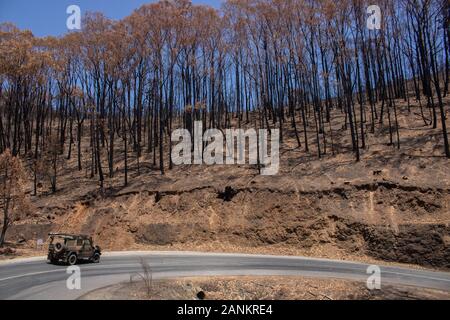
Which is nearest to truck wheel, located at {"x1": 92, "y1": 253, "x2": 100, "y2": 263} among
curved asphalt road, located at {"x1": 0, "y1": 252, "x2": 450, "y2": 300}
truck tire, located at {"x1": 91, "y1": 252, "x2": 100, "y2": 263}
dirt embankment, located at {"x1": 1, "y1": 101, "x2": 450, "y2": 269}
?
truck tire, located at {"x1": 91, "y1": 252, "x2": 100, "y2": 263}

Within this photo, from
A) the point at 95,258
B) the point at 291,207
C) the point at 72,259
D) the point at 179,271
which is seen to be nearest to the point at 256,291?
the point at 179,271

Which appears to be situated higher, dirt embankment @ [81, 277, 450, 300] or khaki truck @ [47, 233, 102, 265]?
khaki truck @ [47, 233, 102, 265]

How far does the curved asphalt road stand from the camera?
13.8 m

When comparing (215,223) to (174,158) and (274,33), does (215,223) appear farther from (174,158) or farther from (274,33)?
(274,33)

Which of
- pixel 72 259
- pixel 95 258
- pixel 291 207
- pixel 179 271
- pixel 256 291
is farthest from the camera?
pixel 291 207

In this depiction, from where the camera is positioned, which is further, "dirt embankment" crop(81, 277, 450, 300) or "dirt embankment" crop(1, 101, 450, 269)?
"dirt embankment" crop(1, 101, 450, 269)

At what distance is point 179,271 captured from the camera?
18219mm

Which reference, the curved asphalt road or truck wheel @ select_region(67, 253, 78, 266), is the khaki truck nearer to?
truck wheel @ select_region(67, 253, 78, 266)

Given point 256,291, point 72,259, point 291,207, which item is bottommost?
point 256,291

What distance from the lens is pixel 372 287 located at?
15172 millimetres

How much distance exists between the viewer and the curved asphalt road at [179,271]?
13.8 m

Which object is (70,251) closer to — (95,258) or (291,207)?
(95,258)

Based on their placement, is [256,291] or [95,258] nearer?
[256,291]

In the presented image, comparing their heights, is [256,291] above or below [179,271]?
below
